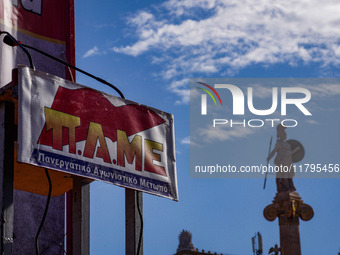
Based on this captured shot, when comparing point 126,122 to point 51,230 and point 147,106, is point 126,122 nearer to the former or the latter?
point 147,106

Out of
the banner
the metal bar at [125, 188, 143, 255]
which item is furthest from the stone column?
the metal bar at [125, 188, 143, 255]

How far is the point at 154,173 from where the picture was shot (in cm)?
1135

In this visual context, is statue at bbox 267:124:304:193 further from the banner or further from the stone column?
the banner

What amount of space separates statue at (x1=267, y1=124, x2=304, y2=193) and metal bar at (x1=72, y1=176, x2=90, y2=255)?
40948 mm

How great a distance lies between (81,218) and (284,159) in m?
43.1

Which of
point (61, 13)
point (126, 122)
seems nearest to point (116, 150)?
point (126, 122)

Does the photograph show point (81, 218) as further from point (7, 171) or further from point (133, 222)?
point (7, 171)

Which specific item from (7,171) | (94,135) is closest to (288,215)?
(94,135)

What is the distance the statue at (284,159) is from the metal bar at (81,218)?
40948 millimetres

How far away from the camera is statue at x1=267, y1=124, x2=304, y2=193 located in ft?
169

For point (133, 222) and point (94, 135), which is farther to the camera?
point (133, 222)

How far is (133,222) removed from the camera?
11.3 meters

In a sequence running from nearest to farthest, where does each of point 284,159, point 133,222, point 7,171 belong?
1. point 7,171
2. point 133,222
3. point 284,159

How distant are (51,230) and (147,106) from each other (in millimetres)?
5016
